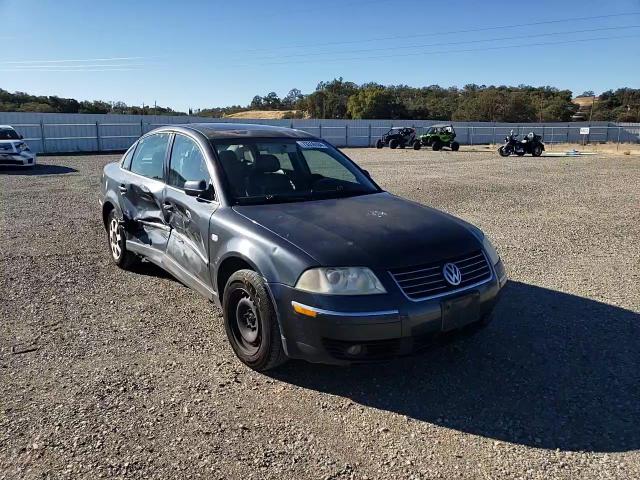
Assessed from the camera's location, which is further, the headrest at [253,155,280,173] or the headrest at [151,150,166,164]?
the headrest at [151,150,166,164]

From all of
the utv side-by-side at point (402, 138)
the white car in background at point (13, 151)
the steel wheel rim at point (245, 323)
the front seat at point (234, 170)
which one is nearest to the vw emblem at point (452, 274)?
the steel wheel rim at point (245, 323)

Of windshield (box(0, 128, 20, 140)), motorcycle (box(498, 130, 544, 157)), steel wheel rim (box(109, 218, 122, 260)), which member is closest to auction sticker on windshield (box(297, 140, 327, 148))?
steel wheel rim (box(109, 218, 122, 260))

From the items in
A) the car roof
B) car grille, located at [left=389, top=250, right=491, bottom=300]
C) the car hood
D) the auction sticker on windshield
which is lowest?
car grille, located at [left=389, top=250, right=491, bottom=300]

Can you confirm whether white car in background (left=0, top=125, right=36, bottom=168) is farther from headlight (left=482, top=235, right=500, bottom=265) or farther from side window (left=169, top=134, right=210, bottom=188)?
headlight (left=482, top=235, right=500, bottom=265)

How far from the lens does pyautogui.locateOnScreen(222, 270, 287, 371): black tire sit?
332cm

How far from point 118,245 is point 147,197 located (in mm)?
1099

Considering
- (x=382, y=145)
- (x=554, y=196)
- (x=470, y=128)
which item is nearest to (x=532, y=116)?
(x=470, y=128)

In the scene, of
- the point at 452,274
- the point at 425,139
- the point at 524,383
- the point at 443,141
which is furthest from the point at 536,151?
the point at 452,274

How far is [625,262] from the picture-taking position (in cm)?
638

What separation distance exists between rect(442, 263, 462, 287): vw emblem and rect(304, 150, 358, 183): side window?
170cm

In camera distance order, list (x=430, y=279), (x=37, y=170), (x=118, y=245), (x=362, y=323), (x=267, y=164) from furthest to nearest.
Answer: (x=37, y=170) < (x=118, y=245) < (x=267, y=164) < (x=430, y=279) < (x=362, y=323)

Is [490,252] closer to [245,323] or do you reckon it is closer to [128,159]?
[245,323]

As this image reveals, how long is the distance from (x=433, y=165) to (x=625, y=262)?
14701mm

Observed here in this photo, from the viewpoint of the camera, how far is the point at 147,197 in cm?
499
